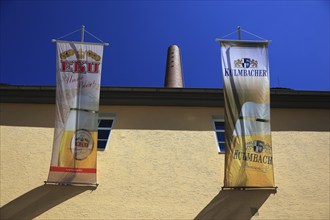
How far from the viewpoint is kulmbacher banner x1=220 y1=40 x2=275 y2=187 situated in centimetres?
826

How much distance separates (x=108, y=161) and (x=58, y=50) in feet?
10.5

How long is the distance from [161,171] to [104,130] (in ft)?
6.66

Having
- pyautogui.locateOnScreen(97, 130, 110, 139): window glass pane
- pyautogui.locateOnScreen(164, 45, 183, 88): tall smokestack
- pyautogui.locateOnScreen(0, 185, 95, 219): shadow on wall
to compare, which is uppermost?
pyautogui.locateOnScreen(164, 45, 183, 88): tall smokestack

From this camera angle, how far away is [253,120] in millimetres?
8758

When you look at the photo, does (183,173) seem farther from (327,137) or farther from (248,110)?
(327,137)

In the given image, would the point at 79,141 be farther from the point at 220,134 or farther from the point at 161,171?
the point at 220,134

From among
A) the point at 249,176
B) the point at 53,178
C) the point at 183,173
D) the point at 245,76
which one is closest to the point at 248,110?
the point at 245,76

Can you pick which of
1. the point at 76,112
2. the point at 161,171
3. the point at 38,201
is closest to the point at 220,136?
the point at 161,171

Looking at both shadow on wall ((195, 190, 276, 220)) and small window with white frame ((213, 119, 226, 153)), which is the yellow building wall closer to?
shadow on wall ((195, 190, 276, 220))

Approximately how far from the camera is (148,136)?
9.68 metres

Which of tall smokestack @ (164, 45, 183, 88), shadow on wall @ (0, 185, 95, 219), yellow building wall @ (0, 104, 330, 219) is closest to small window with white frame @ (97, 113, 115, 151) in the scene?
yellow building wall @ (0, 104, 330, 219)

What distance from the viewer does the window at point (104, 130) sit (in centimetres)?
966

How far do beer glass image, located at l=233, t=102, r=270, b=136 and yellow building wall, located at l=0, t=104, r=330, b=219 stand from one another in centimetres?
117

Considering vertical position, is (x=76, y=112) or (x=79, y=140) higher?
(x=76, y=112)
